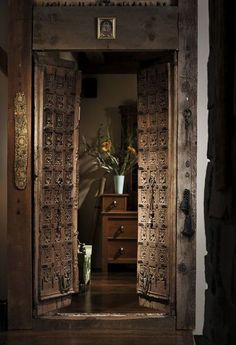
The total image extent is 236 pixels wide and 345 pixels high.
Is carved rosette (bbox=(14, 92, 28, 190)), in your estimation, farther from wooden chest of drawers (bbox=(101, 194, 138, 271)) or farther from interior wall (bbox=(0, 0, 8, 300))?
wooden chest of drawers (bbox=(101, 194, 138, 271))

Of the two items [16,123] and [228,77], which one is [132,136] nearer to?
[16,123]

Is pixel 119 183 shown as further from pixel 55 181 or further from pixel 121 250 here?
pixel 55 181

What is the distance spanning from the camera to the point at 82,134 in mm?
7012

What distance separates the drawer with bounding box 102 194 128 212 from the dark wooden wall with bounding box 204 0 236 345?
17.0ft

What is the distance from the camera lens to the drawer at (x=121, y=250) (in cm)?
651

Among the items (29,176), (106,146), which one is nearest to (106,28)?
(29,176)

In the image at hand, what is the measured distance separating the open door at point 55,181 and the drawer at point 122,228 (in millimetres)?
1831

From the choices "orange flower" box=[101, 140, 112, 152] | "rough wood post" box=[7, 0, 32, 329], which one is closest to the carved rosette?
"rough wood post" box=[7, 0, 32, 329]

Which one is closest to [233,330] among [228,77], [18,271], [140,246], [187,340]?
[228,77]

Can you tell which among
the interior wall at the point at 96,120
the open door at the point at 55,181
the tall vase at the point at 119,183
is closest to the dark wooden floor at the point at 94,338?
the open door at the point at 55,181

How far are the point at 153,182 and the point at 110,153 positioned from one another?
7.37ft

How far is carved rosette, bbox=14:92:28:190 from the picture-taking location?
4.17 m

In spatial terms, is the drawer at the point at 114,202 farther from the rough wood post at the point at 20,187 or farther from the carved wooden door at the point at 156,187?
the rough wood post at the point at 20,187

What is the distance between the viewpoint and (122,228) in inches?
257
